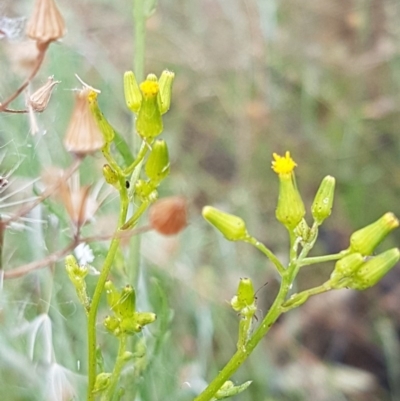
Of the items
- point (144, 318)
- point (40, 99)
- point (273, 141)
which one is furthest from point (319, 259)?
point (273, 141)

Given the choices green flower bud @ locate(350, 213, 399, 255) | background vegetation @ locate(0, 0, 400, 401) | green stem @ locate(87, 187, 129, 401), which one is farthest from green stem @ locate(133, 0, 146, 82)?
background vegetation @ locate(0, 0, 400, 401)

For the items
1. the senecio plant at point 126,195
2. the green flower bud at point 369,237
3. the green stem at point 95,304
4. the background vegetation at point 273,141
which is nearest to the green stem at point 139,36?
the senecio plant at point 126,195

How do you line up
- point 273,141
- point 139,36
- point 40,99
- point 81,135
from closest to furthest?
Result: point 81,135 < point 40,99 < point 139,36 < point 273,141

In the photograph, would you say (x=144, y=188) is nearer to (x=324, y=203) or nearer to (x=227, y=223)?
(x=227, y=223)

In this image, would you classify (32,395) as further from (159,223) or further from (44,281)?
(159,223)

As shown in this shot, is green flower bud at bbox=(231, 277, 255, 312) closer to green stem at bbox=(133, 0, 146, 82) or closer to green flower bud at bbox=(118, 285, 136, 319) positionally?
green flower bud at bbox=(118, 285, 136, 319)

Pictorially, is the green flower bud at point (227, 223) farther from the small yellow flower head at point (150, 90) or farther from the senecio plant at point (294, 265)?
the small yellow flower head at point (150, 90)
